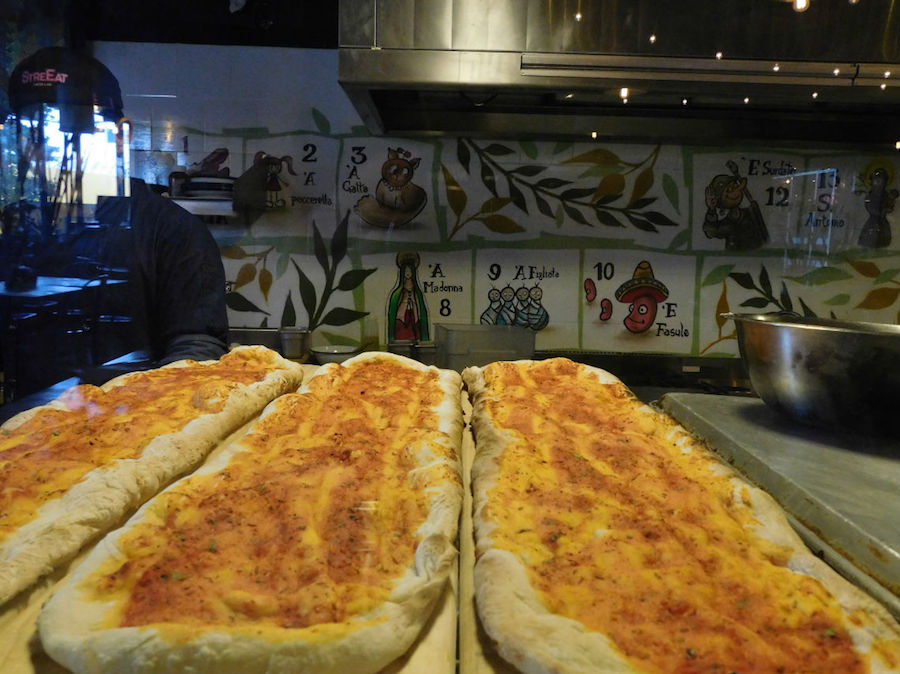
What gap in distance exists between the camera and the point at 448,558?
1280mm

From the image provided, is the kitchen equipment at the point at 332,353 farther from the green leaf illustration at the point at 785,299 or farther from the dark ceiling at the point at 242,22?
the green leaf illustration at the point at 785,299

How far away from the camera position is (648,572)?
1226mm

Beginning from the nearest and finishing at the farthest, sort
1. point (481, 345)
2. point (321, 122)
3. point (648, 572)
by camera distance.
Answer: point (648, 572)
point (481, 345)
point (321, 122)

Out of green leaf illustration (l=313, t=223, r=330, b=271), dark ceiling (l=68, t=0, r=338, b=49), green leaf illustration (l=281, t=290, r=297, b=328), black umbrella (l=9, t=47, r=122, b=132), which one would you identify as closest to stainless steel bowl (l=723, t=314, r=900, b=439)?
black umbrella (l=9, t=47, r=122, b=132)

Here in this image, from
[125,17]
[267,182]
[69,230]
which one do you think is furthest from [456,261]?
[69,230]

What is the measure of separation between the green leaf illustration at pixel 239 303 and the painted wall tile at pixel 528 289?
4.52 ft

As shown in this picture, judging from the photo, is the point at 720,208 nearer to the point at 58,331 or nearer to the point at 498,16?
the point at 498,16

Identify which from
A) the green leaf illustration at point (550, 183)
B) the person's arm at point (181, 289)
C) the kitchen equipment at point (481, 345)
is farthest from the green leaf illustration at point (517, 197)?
the person's arm at point (181, 289)

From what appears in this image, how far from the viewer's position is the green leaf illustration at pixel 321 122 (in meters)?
3.89

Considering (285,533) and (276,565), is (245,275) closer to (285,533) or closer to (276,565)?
(285,533)

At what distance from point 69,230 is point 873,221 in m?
4.39

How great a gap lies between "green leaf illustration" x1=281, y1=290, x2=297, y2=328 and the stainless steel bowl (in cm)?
281

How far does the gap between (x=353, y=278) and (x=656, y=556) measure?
119 inches

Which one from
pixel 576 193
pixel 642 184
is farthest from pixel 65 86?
pixel 642 184
